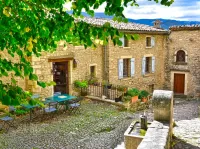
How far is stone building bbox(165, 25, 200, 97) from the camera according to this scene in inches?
735

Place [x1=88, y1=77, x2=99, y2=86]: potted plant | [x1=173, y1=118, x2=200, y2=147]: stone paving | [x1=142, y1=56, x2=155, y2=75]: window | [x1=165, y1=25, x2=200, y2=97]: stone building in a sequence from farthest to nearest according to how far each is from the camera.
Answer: [x1=142, y1=56, x2=155, y2=75]: window
[x1=165, y1=25, x2=200, y2=97]: stone building
[x1=88, y1=77, x2=99, y2=86]: potted plant
[x1=173, y1=118, x2=200, y2=147]: stone paving

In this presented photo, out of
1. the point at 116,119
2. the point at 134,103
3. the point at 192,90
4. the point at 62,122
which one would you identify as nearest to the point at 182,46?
the point at 192,90

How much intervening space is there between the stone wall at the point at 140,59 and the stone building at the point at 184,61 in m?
0.58

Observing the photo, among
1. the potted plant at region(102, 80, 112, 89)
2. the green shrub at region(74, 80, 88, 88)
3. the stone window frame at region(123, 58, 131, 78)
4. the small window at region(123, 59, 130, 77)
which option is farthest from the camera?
the small window at region(123, 59, 130, 77)

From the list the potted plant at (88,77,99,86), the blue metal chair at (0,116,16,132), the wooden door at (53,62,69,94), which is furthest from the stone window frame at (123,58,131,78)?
the blue metal chair at (0,116,16,132)

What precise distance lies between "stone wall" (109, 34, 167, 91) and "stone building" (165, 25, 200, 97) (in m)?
0.58

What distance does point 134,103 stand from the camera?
524 inches

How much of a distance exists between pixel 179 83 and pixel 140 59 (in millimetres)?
4172

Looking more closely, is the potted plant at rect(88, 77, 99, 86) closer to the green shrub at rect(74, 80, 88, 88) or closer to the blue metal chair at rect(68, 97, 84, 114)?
the green shrub at rect(74, 80, 88, 88)

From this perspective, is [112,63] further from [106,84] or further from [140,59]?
[140,59]

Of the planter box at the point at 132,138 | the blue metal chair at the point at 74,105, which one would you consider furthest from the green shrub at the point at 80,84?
the planter box at the point at 132,138

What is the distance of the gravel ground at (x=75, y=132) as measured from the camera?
7969 millimetres

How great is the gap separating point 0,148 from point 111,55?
31.5 ft

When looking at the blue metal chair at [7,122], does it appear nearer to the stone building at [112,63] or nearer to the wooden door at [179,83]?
the stone building at [112,63]
